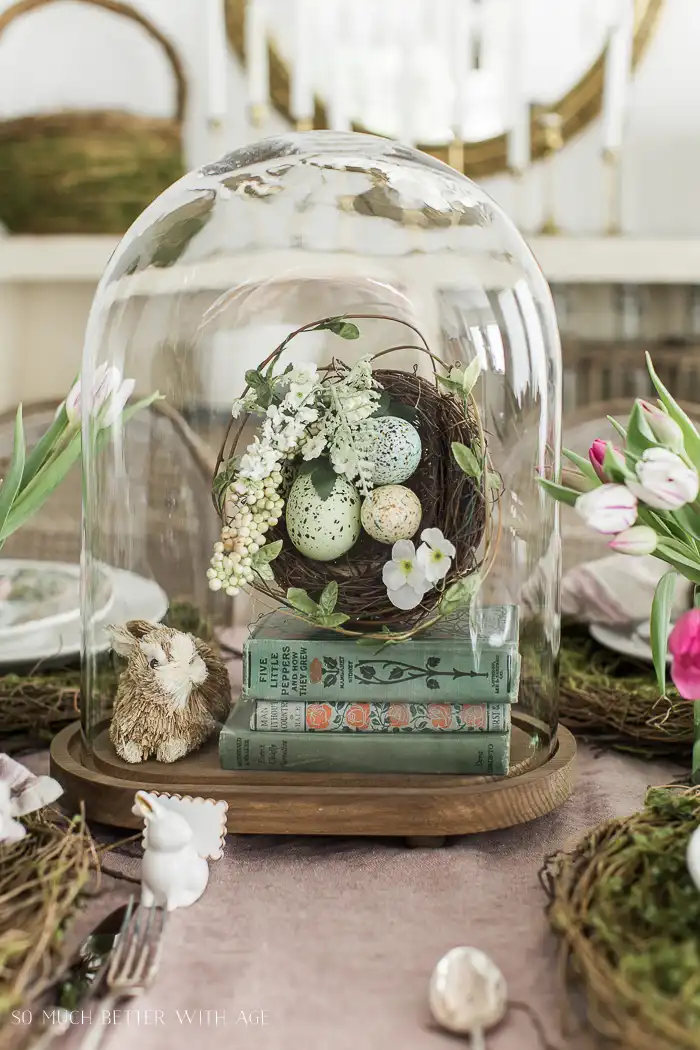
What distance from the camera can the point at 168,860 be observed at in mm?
655

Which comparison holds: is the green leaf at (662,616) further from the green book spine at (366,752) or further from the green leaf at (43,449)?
the green leaf at (43,449)

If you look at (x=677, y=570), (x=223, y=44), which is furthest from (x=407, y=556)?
(x=223, y=44)

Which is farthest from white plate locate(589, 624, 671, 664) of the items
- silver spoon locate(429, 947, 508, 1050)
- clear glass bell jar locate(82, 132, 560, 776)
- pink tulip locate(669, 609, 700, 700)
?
silver spoon locate(429, 947, 508, 1050)

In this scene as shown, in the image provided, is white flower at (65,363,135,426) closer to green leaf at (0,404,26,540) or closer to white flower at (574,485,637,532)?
green leaf at (0,404,26,540)

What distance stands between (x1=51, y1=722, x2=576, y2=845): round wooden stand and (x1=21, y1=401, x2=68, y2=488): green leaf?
24cm

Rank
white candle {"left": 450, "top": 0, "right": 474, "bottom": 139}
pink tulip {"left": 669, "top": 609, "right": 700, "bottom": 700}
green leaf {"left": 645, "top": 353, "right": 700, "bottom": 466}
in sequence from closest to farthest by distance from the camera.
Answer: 1. pink tulip {"left": 669, "top": 609, "right": 700, "bottom": 700}
2. green leaf {"left": 645, "top": 353, "right": 700, "bottom": 466}
3. white candle {"left": 450, "top": 0, "right": 474, "bottom": 139}

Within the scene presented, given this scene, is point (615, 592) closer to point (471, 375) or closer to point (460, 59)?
point (471, 375)

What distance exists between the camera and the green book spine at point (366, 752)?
2.55 ft

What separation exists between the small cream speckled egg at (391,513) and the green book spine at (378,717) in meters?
0.13

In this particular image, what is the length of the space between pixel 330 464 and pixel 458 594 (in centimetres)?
14

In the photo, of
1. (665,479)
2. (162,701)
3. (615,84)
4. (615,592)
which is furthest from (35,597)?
(615,84)

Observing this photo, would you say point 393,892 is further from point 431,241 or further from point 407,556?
point 431,241

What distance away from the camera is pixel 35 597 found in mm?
1120

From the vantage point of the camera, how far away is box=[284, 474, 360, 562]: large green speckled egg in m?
0.80
